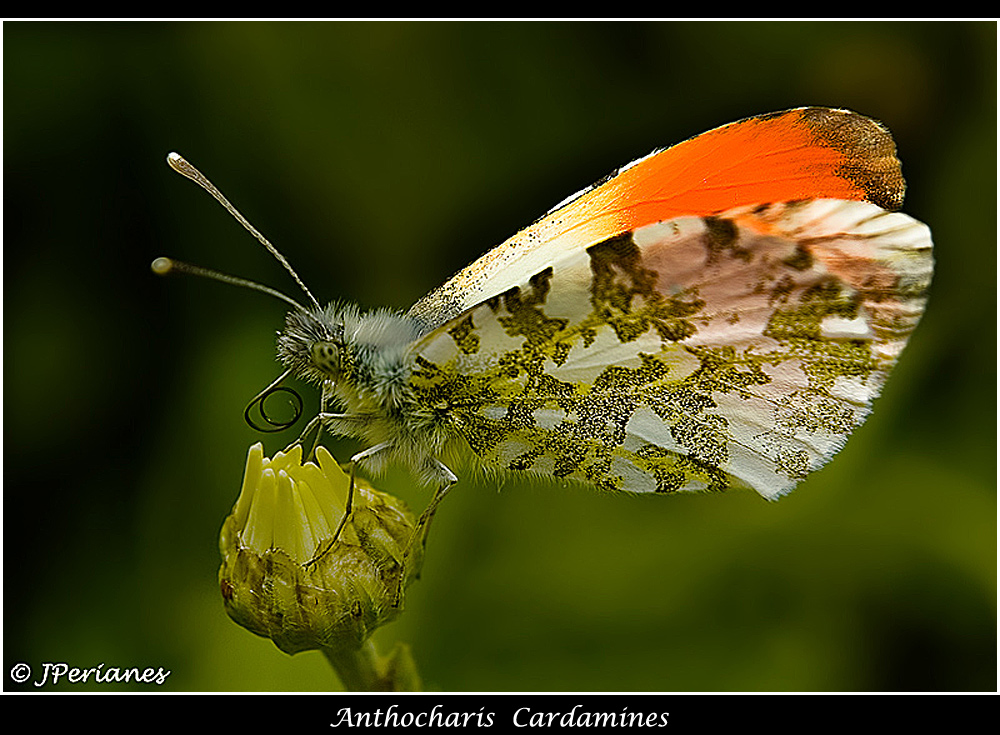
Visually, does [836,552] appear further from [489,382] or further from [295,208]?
[295,208]

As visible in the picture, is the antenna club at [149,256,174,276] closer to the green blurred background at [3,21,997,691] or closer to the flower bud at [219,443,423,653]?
the flower bud at [219,443,423,653]

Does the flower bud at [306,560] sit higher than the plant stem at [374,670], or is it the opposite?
the flower bud at [306,560]

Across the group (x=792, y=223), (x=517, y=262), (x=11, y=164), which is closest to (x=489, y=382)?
(x=517, y=262)

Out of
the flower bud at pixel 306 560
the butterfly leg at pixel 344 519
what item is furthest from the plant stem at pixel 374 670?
the butterfly leg at pixel 344 519

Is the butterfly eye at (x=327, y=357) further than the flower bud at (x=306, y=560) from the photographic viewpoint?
Yes

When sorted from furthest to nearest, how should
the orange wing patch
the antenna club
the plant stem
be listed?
the orange wing patch < the plant stem < the antenna club

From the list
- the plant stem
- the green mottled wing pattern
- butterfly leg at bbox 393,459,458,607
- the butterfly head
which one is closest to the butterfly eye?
the butterfly head

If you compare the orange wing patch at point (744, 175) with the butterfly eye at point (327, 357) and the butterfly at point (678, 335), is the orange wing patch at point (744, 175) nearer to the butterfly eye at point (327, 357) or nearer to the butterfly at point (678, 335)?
the butterfly at point (678, 335)
